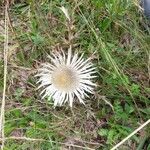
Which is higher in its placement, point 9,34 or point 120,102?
point 9,34

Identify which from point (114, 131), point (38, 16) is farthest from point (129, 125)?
point (38, 16)

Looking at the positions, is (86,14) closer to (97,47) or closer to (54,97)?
(97,47)

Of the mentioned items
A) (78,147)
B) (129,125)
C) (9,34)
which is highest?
(9,34)

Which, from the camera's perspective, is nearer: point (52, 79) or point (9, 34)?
point (52, 79)

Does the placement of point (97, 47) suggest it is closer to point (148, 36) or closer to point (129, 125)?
point (148, 36)
